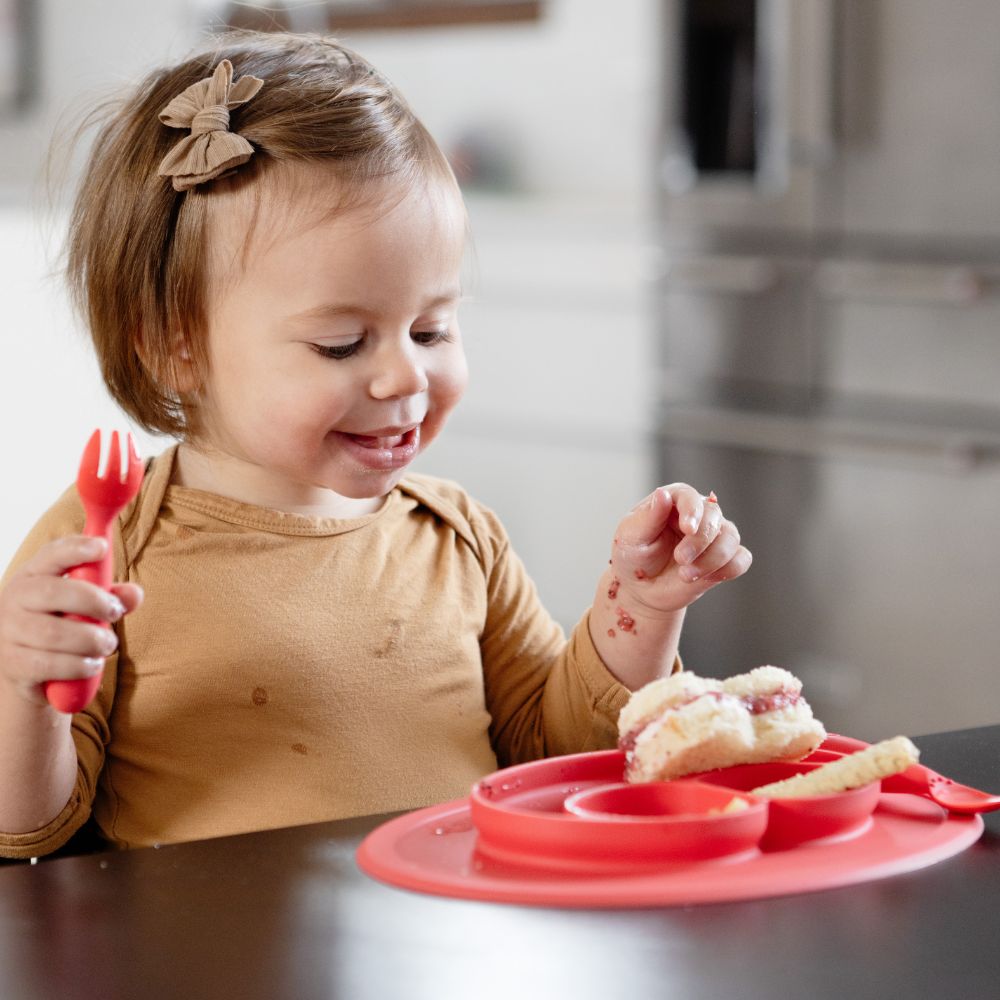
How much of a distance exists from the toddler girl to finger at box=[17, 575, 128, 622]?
19 centimetres

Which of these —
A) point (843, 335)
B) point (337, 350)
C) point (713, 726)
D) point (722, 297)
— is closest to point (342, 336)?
point (337, 350)

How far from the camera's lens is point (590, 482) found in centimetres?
365

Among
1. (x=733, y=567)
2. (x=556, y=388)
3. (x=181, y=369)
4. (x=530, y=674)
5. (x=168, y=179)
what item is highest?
(x=168, y=179)

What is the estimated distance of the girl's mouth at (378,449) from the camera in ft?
3.41

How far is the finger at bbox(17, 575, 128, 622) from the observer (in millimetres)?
764

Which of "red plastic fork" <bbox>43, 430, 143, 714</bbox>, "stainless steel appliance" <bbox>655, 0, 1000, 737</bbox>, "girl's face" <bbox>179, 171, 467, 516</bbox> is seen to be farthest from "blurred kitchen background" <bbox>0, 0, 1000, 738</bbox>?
"red plastic fork" <bbox>43, 430, 143, 714</bbox>

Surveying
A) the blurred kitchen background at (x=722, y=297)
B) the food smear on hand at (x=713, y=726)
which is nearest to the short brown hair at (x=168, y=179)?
the food smear on hand at (x=713, y=726)

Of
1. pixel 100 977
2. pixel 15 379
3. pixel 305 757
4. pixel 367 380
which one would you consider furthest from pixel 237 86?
pixel 15 379

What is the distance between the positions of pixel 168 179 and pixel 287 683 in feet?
1.09

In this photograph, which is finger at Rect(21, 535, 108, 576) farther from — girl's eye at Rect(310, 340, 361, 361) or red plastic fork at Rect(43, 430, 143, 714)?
girl's eye at Rect(310, 340, 361, 361)

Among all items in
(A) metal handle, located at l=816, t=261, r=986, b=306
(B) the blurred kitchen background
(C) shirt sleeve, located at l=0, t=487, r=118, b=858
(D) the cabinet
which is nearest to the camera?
(C) shirt sleeve, located at l=0, t=487, r=118, b=858

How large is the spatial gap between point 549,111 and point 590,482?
2.78 ft

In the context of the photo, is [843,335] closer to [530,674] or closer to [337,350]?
[530,674]

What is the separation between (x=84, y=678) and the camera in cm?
78
